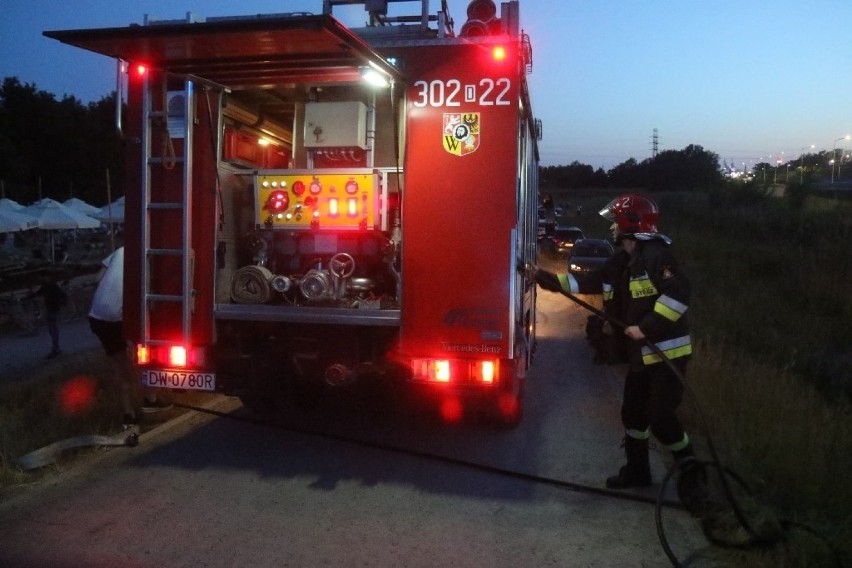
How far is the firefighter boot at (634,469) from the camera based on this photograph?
5.35 metres

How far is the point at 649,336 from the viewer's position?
509 cm

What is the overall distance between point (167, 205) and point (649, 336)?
3537 mm

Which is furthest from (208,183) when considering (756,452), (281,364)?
(756,452)

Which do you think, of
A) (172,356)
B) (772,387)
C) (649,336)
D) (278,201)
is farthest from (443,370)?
(772,387)

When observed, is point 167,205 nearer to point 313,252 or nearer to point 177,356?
point 177,356

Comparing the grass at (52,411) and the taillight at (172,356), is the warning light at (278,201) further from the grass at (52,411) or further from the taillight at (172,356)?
the grass at (52,411)

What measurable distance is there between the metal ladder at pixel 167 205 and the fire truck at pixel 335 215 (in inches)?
0.6

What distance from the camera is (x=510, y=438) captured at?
22.4 feet

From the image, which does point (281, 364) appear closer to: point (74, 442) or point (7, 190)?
point (74, 442)

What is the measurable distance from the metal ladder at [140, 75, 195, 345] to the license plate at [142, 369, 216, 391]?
0.26 metres

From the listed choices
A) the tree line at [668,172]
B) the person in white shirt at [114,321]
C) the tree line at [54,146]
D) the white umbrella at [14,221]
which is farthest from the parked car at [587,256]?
the tree line at [668,172]

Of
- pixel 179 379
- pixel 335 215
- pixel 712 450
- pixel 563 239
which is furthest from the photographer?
pixel 563 239

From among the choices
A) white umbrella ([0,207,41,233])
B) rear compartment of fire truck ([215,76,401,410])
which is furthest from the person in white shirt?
white umbrella ([0,207,41,233])

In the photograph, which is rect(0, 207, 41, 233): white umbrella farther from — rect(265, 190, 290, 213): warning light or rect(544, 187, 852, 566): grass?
rect(544, 187, 852, 566): grass
